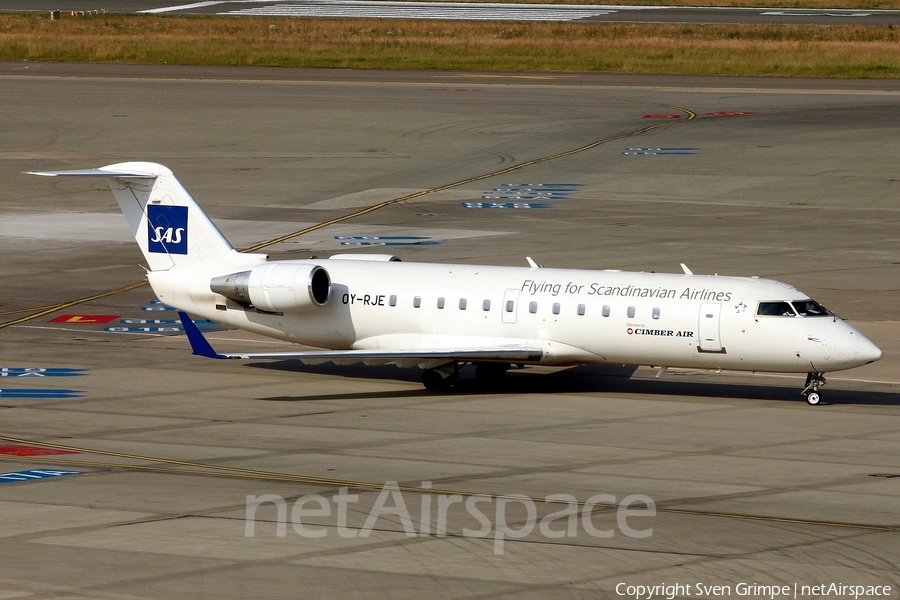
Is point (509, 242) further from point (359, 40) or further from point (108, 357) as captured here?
point (359, 40)

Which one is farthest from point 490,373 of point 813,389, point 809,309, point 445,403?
point 809,309

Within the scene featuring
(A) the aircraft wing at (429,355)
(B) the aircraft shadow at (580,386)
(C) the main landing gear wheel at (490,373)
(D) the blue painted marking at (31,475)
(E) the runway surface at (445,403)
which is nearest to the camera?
(E) the runway surface at (445,403)

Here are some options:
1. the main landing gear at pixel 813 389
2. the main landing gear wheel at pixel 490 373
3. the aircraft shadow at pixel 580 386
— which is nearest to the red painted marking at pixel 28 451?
the aircraft shadow at pixel 580 386

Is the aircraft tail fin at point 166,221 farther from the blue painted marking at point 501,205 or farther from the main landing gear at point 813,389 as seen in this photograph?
the blue painted marking at point 501,205

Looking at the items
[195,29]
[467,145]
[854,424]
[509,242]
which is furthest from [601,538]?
[195,29]

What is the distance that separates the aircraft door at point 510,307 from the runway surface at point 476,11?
83.9 meters

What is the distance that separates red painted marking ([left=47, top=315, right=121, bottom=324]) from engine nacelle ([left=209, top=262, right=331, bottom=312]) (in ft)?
25.1

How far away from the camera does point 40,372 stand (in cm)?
3212

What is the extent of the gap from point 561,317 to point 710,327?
131 inches

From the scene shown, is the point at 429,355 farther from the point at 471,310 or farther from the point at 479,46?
the point at 479,46

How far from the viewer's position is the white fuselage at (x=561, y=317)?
28.9 m

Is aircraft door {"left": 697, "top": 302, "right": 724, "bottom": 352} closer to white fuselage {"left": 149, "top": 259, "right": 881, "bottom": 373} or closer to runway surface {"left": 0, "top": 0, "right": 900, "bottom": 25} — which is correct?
white fuselage {"left": 149, "top": 259, "right": 881, "bottom": 373}

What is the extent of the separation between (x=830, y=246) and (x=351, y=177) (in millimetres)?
23268

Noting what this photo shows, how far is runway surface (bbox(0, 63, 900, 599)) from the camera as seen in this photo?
729 inches
